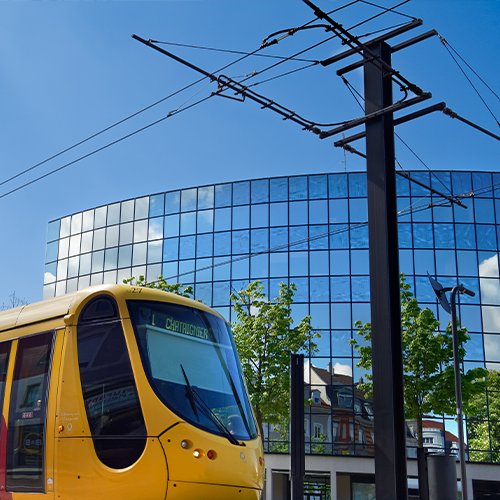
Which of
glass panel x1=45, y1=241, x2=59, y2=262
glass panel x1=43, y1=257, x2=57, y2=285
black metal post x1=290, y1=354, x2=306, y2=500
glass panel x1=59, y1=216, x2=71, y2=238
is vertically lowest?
black metal post x1=290, y1=354, x2=306, y2=500

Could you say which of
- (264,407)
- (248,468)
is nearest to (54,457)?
(248,468)

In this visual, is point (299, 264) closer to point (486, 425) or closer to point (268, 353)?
point (268, 353)

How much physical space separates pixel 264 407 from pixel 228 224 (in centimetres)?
1621

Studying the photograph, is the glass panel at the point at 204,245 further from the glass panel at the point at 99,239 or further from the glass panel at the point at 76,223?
the glass panel at the point at 76,223

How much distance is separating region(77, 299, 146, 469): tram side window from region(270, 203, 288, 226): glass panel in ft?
98.9

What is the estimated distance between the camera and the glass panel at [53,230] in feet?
150

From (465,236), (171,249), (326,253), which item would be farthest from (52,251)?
(465,236)

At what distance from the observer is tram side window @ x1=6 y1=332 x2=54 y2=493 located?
7594 millimetres

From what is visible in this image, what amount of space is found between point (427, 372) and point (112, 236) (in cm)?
2386

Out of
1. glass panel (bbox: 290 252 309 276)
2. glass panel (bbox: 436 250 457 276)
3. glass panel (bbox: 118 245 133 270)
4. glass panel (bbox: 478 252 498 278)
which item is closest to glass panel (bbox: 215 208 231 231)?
glass panel (bbox: 290 252 309 276)

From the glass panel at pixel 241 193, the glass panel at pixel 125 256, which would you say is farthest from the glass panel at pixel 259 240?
the glass panel at pixel 125 256

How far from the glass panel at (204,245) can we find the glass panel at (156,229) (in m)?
2.78

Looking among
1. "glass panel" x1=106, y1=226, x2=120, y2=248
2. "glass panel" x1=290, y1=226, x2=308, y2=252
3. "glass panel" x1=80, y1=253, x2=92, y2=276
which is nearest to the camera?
"glass panel" x1=290, y1=226, x2=308, y2=252

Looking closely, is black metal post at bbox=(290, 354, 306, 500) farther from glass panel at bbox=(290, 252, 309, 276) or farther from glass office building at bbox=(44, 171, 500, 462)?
glass panel at bbox=(290, 252, 309, 276)
